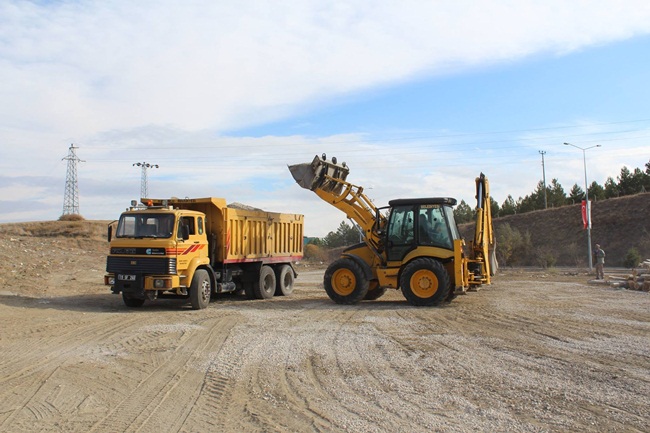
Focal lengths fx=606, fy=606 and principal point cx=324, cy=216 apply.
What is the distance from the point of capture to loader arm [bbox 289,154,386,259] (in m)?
16.9

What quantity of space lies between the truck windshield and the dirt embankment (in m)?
1.93

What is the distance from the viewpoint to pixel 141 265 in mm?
14805

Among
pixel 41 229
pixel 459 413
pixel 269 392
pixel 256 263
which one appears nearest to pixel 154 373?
pixel 269 392

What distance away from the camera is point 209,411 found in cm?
653

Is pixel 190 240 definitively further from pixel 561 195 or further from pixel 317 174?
pixel 561 195

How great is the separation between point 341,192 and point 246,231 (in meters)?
3.02

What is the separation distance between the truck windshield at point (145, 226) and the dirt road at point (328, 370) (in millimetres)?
1947

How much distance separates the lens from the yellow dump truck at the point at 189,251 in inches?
581

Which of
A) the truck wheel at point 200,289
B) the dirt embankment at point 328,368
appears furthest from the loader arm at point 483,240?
the truck wheel at point 200,289

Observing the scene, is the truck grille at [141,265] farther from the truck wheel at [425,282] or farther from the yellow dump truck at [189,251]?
the truck wheel at [425,282]

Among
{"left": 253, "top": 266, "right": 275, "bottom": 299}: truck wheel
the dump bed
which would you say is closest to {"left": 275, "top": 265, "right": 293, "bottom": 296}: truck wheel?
the dump bed

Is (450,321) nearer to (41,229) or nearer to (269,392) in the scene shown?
(269,392)

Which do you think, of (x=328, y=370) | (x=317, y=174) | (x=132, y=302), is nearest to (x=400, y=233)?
(x=317, y=174)

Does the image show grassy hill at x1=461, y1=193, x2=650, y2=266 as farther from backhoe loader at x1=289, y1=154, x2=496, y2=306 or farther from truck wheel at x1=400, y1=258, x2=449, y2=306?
truck wheel at x1=400, y1=258, x2=449, y2=306
